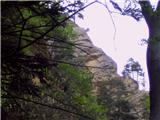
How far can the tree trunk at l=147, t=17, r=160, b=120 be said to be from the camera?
6546 millimetres

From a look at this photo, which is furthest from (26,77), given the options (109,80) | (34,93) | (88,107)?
(109,80)

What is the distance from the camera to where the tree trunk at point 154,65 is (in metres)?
6.55

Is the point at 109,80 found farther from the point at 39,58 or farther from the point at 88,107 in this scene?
the point at 39,58

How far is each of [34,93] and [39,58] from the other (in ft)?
1.06

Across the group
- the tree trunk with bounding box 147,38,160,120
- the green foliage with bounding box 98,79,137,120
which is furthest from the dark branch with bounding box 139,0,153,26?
the green foliage with bounding box 98,79,137,120

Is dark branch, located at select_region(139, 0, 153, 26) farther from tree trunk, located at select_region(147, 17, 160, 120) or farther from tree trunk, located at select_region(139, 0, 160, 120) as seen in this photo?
tree trunk, located at select_region(147, 17, 160, 120)

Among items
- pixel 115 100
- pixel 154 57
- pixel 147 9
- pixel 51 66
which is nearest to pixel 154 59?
pixel 154 57

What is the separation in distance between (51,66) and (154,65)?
374cm

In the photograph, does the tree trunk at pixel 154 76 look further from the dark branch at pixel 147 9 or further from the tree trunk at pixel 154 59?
the dark branch at pixel 147 9

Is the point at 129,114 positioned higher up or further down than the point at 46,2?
further down

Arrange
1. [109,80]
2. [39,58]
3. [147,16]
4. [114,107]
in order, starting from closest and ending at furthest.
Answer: [39,58], [147,16], [114,107], [109,80]

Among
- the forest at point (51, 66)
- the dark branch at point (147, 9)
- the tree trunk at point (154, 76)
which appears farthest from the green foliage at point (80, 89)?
the dark branch at point (147, 9)

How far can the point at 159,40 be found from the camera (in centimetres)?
678

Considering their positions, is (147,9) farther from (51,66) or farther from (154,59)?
(51,66)
